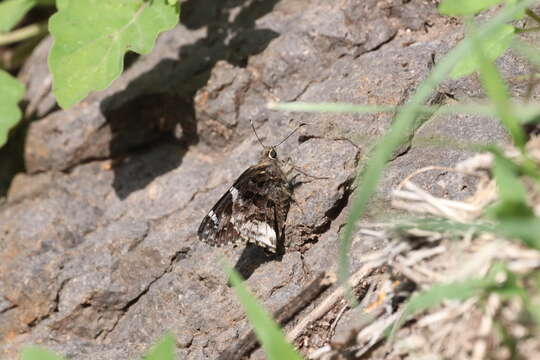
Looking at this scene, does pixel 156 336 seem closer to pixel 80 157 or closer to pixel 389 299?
pixel 389 299

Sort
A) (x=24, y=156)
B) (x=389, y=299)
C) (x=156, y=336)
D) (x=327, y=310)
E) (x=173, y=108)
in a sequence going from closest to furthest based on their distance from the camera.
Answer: (x=389, y=299) < (x=327, y=310) < (x=156, y=336) < (x=173, y=108) < (x=24, y=156)

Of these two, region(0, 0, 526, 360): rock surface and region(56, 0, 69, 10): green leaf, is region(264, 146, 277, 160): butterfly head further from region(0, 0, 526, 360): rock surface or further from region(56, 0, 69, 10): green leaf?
region(56, 0, 69, 10): green leaf

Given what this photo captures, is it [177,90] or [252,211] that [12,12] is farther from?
[252,211]

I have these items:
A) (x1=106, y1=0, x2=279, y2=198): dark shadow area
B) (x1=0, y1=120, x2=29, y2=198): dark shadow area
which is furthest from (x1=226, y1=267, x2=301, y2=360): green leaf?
(x1=0, y1=120, x2=29, y2=198): dark shadow area

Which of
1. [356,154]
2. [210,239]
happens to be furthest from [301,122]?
[210,239]

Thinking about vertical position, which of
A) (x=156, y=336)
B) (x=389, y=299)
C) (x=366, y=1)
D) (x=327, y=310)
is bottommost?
(x=156, y=336)

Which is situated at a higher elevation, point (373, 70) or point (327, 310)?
point (373, 70)

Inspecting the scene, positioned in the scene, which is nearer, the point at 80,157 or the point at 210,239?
the point at 210,239
